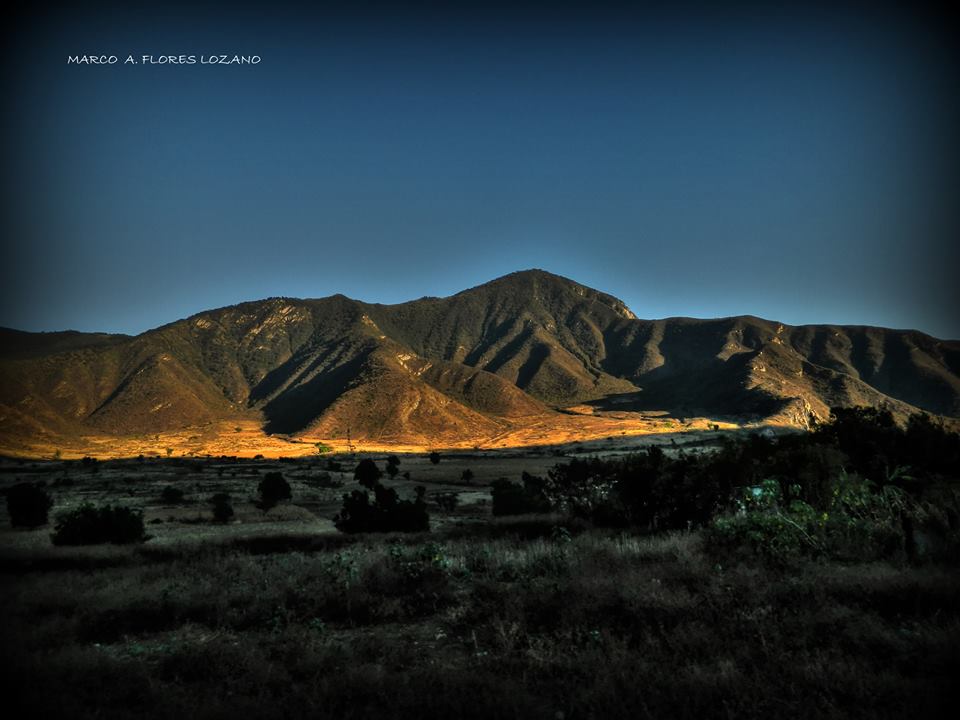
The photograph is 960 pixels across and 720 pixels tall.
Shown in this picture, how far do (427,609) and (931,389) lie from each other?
252190 mm

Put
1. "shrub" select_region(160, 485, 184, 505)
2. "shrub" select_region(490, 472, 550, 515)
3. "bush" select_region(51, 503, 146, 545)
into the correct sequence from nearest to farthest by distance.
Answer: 1. "bush" select_region(51, 503, 146, 545)
2. "shrub" select_region(490, 472, 550, 515)
3. "shrub" select_region(160, 485, 184, 505)

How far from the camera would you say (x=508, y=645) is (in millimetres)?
5871

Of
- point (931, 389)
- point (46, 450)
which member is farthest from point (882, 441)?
point (931, 389)

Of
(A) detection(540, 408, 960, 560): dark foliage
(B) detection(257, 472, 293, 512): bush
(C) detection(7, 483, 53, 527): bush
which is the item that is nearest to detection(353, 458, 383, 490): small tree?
(B) detection(257, 472, 293, 512): bush

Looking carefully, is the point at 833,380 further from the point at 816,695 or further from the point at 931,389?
the point at 816,695

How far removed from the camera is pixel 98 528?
16219 millimetres

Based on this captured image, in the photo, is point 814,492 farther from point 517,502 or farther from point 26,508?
point 26,508

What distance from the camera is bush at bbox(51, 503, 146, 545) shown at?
1595 centimetres

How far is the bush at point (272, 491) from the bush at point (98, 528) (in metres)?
10.3

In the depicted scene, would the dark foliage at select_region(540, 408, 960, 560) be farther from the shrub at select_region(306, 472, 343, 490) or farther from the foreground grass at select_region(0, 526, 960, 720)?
the shrub at select_region(306, 472, 343, 490)

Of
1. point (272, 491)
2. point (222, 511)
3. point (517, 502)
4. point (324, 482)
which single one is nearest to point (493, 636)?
point (517, 502)

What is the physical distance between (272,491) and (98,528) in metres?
13.4

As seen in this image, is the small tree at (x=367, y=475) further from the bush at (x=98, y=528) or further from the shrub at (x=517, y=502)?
the bush at (x=98, y=528)

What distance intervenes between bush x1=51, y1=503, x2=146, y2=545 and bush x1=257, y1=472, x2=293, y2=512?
1033cm
